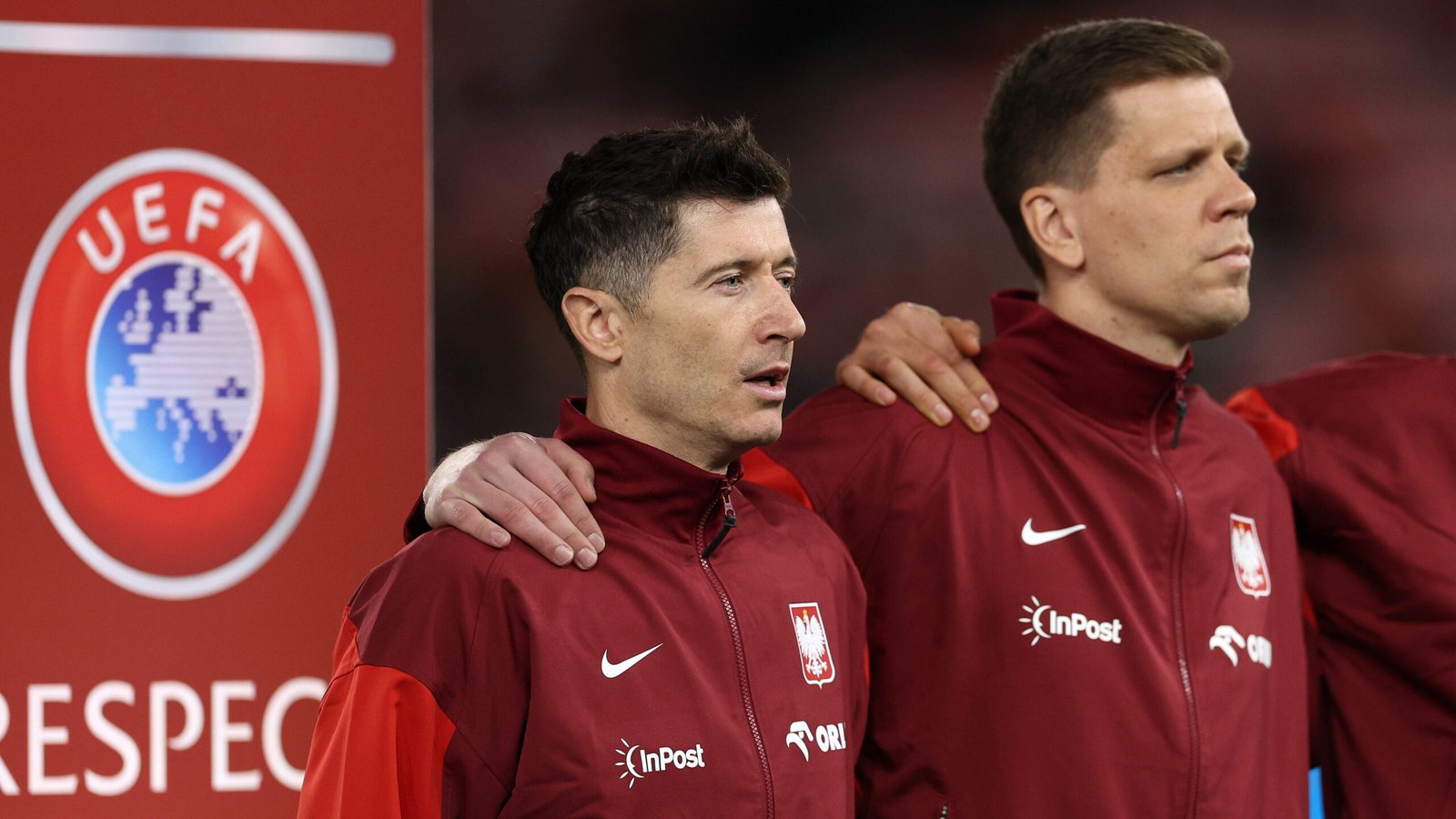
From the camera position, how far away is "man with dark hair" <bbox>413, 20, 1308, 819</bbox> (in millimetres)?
1762

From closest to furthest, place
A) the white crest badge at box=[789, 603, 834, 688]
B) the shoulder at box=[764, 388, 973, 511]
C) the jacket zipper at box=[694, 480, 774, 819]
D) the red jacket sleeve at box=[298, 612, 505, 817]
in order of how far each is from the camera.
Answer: the red jacket sleeve at box=[298, 612, 505, 817]
the jacket zipper at box=[694, 480, 774, 819]
the white crest badge at box=[789, 603, 834, 688]
the shoulder at box=[764, 388, 973, 511]

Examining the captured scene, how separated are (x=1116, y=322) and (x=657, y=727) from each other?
853mm

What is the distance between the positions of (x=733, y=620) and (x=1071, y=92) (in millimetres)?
866

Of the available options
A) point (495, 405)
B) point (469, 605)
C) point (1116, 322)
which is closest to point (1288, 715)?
point (1116, 322)

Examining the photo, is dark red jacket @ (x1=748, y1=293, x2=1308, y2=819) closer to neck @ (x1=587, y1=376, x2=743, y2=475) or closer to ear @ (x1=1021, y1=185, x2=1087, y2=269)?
ear @ (x1=1021, y1=185, x2=1087, y2=269)

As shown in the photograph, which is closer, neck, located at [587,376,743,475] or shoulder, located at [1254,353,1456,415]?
neck, located at [587,376,743,475]

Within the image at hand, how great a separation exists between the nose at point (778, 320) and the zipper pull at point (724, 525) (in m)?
0.16

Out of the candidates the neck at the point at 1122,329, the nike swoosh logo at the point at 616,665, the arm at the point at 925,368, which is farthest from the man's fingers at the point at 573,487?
the neck at the point at 1122,329

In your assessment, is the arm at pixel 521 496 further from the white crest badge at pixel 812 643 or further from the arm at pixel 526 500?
the white crest badge at pixel 812 643

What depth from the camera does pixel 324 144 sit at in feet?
6.67

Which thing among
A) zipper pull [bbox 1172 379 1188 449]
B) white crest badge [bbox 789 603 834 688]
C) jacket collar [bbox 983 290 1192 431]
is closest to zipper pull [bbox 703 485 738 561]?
white crest badge [bbox 789 603 834 688]

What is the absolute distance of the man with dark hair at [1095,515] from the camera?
176 centimetres

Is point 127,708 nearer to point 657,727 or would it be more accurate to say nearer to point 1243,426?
point 657,727

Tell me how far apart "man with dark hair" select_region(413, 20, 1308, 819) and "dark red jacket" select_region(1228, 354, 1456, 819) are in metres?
0.10
